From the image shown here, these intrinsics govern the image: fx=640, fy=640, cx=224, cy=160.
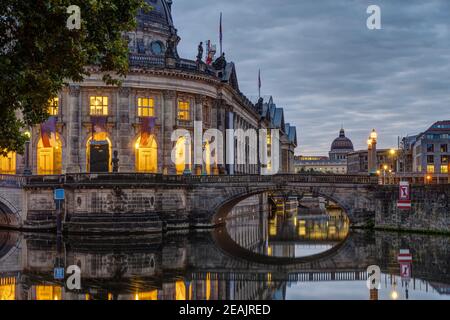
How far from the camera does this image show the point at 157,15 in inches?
3054

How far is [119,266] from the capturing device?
33.6m

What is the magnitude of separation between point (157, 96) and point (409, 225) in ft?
87.6

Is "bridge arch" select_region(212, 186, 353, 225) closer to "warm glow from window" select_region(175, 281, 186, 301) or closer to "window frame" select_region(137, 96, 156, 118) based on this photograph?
"window frame" select_region(137, 96, 156, 118)

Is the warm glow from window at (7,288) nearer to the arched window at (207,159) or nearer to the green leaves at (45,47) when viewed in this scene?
the green leaves at (45,47)

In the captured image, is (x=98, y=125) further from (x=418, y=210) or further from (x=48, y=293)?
(x=48, y=293)

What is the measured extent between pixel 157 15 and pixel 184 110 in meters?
18.4

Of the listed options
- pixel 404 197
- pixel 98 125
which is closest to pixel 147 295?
pixel 404 197

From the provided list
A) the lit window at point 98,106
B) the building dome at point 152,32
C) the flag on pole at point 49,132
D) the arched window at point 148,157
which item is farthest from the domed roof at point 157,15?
the flag on pole at point 49,132

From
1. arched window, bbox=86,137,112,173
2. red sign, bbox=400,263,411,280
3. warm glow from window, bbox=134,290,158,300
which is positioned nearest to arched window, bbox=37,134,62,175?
arched window, bbox=86,137,112,173

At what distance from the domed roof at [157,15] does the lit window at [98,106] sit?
1671cm

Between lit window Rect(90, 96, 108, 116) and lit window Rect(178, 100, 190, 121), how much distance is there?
7541mm

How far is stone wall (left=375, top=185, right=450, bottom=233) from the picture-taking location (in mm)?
49531
